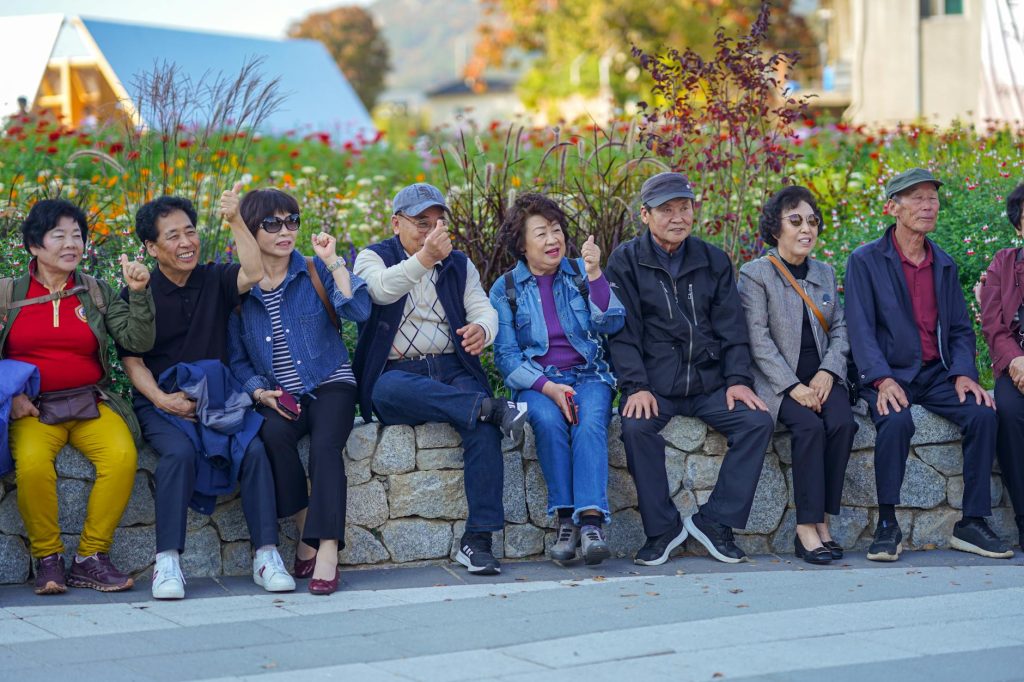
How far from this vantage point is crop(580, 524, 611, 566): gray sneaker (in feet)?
19.4

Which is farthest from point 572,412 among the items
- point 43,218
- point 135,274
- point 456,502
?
point 43,218

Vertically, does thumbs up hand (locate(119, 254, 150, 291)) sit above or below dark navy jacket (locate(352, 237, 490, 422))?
above

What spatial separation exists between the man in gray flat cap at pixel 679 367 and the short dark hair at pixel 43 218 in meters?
2.53

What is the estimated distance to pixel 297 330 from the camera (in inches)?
239

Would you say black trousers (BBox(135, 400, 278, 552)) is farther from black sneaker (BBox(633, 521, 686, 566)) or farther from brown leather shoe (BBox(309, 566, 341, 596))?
black sneaker (BBox(633, 521, 686, 566))

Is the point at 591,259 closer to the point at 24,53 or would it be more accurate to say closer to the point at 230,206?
the point at 230,206

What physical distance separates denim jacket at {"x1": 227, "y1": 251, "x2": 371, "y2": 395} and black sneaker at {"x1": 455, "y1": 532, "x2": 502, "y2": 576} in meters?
0.98

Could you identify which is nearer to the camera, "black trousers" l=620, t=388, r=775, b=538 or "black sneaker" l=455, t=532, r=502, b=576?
"black sneaker" l=455, t=532, r=502, b=576

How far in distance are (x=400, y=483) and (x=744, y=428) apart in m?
1.61

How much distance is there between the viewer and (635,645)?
4.71m

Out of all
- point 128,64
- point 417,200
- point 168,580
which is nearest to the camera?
point 168,580

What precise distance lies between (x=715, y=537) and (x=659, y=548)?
29 centimetres

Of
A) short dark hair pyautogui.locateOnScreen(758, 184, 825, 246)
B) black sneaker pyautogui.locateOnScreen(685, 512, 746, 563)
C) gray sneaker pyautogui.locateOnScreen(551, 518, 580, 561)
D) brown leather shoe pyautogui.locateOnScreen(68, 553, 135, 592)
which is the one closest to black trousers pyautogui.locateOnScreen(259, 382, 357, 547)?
brown leather shoe pyautogui.locateOnScreen(68, 553, 135, 592)

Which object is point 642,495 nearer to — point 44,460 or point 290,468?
point 290,468
